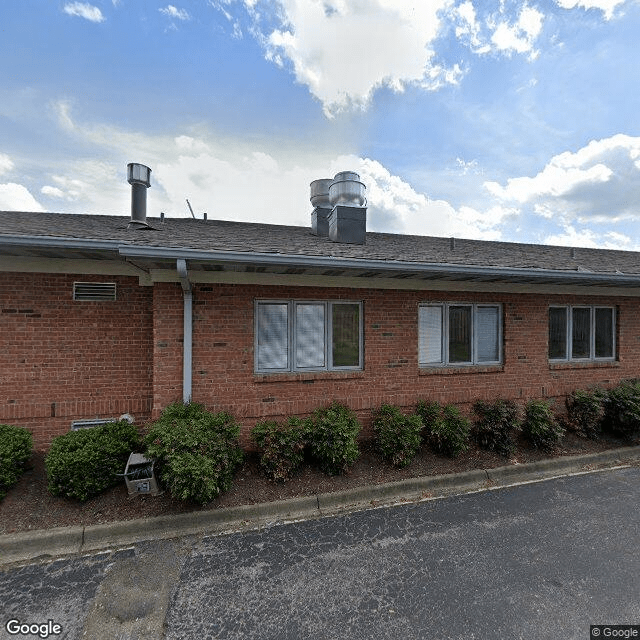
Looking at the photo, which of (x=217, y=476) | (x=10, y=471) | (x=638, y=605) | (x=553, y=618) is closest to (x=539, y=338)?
(x=638, y=605)

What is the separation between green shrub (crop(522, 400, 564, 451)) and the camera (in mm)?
5574

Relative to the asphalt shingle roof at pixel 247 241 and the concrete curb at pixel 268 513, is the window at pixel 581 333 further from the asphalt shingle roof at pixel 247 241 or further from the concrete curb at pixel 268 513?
the concrete curb at pixel 268 513

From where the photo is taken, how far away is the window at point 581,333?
6.61m

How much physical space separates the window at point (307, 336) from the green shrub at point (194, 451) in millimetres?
1100

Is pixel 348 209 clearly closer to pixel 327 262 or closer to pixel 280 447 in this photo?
pixel 327 262

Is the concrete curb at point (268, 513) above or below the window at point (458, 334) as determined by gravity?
below

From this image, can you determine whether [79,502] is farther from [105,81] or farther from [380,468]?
[105,81]

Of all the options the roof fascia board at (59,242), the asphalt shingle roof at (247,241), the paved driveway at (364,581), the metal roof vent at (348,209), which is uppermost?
the metal roof vent at (348,209)

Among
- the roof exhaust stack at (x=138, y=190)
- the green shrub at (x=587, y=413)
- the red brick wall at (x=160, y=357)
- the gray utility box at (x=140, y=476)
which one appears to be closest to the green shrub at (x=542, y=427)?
the green shrub at (x=587, y=413)

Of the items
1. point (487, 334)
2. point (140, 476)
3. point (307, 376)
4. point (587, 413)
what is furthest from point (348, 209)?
point (587, 413)

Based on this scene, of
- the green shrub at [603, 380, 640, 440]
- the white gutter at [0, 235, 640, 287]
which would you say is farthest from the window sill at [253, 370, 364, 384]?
the green shrub at [603, 380, 640, 440]

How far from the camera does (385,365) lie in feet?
18.3

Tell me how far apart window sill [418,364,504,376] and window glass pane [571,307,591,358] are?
1.90 m

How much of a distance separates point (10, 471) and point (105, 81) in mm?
7663
